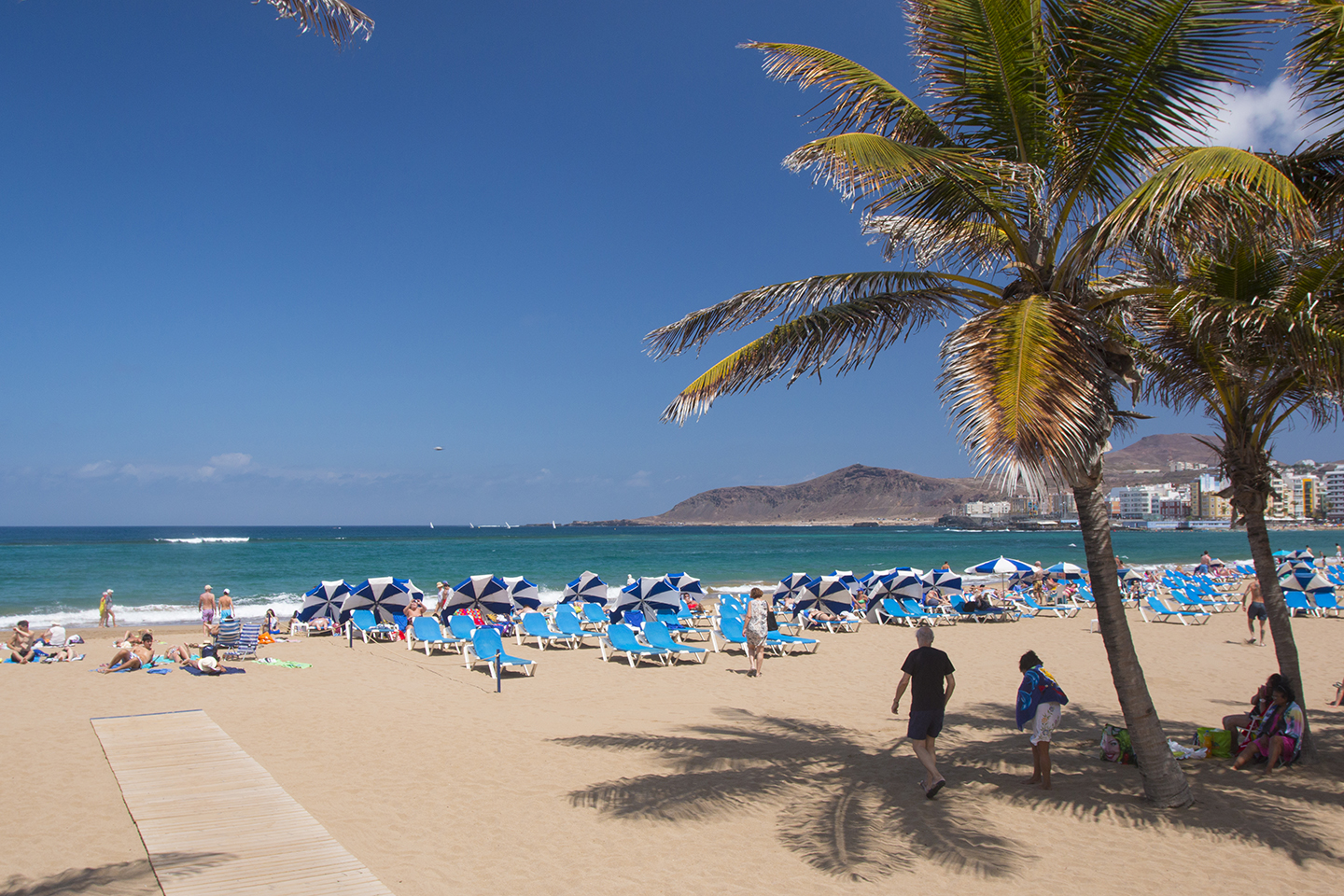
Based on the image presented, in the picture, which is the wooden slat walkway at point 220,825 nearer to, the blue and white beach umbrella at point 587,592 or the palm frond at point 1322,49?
the palm frond at point 1322,49

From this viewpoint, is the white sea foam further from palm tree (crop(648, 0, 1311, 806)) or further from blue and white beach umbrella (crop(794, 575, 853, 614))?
palm tree (crop(648, 0, 1311, 806))

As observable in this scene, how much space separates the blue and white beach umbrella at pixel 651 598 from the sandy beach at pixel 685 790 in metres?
4.60

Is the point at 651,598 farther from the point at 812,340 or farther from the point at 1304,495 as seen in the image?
the point at 1304,495

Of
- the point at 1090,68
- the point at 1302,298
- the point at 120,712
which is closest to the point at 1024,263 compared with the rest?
the point at 1090,68

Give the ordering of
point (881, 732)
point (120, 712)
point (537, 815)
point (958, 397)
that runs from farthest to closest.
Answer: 1. point (120, 712)
2. point (881, 732)
3. point (537, 815)
4. point (958, 397)

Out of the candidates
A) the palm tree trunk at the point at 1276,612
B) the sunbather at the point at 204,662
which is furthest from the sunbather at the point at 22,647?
the palm tree trunk at the point at 1276,612

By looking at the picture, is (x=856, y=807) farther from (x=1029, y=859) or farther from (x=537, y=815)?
(x=537, y=815)

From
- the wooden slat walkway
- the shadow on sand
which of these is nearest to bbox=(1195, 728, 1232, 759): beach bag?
the wooden slat walkway

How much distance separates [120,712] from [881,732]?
789 cm

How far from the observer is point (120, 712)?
8703mm

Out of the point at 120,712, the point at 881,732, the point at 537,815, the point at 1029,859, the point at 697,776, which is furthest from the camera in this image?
the point at 120,712

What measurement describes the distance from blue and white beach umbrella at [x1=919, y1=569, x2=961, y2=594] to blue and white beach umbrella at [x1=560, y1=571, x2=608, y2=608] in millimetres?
7570

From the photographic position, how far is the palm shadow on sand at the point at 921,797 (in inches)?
187

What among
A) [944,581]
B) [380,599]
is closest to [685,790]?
[380,599]
